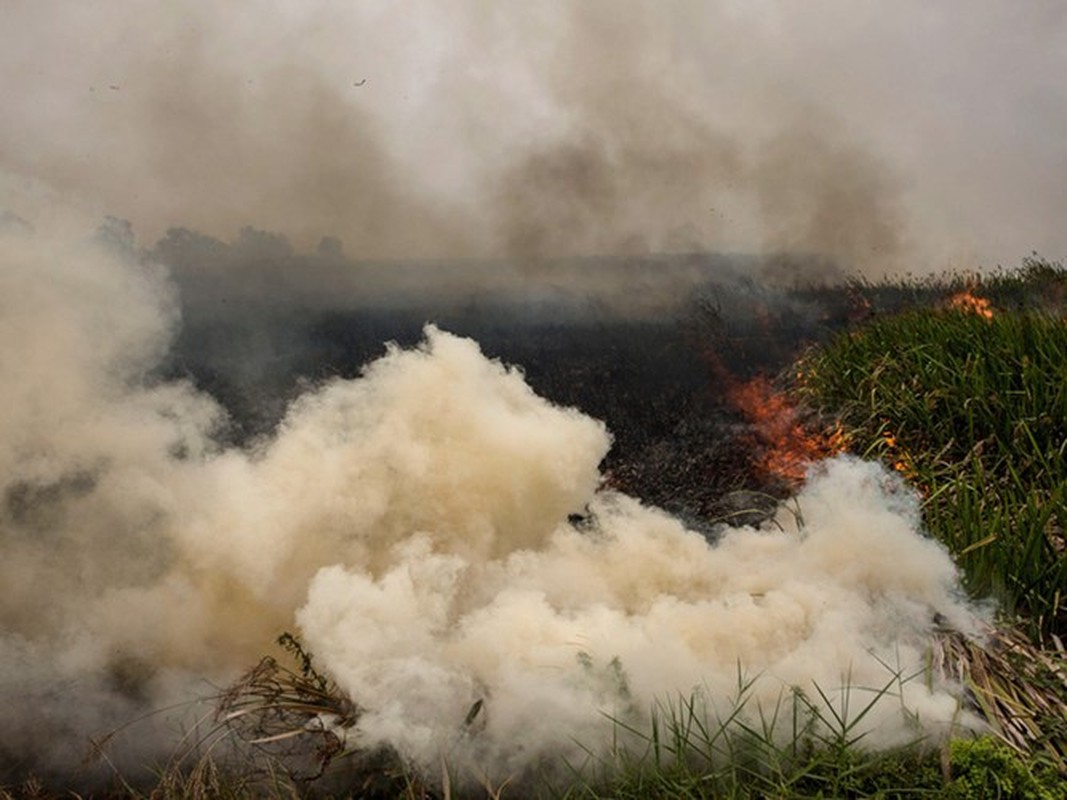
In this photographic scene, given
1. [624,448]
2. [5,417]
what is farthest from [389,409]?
[624,448]

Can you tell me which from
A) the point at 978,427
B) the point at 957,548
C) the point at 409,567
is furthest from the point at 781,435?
the point at 409,567

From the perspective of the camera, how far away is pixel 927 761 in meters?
3.25

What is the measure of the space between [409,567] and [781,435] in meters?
6.12

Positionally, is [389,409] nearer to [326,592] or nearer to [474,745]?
[326,592]

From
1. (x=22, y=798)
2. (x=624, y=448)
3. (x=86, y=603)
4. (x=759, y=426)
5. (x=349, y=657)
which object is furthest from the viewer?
(x=624, y=448)

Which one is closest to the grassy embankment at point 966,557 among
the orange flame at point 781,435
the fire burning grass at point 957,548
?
the fire burning grass at point 957,548

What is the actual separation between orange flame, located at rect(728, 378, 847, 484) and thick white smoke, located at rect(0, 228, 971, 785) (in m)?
2.01

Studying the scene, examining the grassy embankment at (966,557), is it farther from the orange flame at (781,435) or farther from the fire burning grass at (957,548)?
the orange flame at (781,435)

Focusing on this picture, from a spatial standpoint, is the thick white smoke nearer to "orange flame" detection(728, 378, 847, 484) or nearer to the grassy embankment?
the grassy embankment

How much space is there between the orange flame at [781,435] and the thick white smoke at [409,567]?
201 cm

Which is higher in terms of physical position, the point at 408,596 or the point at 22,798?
the point at 408,596

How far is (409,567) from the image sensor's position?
4.81m

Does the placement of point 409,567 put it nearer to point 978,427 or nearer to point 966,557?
point 966,557

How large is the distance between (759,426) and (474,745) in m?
7.32
